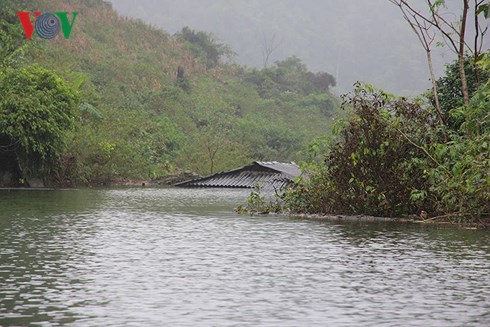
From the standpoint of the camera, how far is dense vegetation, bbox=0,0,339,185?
37.1 meters

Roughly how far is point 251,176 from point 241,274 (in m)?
30.5

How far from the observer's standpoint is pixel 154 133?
186 feet

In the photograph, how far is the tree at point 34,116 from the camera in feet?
112

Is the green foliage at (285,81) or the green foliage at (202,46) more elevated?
the green foliage at (202,46)

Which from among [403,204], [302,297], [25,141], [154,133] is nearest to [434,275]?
[302,297]

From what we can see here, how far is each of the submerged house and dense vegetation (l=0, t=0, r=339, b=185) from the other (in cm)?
510

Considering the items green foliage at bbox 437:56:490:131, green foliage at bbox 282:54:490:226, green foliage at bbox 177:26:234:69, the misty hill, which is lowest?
green foliage at bbox 282:54:490:226

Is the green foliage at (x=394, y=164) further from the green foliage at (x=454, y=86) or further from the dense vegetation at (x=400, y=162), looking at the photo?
the green foliage at (x=454, y=86)

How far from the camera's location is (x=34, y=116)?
34500mm

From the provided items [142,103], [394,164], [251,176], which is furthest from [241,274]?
[142,103]

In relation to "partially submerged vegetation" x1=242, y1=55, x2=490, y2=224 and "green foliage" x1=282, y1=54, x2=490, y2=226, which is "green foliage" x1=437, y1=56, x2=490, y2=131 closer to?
"partially submerged vegetation" x1=242, y1=55, x2=490, y2=224

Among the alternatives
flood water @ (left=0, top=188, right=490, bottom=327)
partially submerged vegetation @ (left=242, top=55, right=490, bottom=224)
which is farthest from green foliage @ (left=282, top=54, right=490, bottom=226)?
flood water @ (left=0, top=188, right=490, bottom=327)

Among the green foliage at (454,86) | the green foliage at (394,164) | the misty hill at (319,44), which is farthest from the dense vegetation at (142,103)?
the misty hill at (319,44)

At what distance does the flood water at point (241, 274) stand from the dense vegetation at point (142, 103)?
9.75 meters
